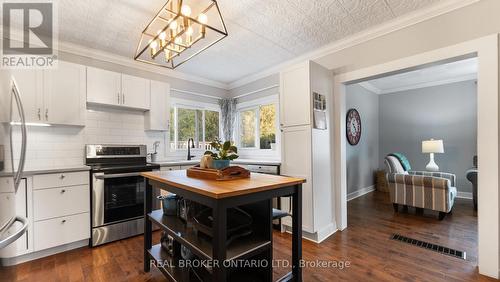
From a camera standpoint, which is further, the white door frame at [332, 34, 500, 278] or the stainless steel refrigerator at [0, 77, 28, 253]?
the white door frame at [332, 34, 500, 278]

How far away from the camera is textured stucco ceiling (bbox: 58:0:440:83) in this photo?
2193mm

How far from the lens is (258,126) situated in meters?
4.44

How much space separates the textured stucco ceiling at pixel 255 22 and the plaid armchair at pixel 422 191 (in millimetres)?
2418

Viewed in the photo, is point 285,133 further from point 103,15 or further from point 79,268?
point 79,268

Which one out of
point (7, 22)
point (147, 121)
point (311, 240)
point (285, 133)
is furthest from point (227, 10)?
point (311, 240)

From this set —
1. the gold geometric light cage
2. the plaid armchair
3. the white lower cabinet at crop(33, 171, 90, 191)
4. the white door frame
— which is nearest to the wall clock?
the plaid armchair

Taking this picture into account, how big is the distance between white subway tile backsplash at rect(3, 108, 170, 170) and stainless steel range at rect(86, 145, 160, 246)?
0.19 meters

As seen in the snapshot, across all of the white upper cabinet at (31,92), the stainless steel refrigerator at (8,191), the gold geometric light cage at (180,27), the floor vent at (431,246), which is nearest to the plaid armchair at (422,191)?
the floor vent at (431,246)

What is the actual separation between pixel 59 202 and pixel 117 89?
5.12 feet

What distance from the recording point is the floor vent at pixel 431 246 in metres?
→ 2.31

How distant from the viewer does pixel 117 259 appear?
2316mm

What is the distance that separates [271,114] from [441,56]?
2497 mm

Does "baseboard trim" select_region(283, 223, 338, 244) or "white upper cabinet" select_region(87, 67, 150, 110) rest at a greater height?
"white upper cabinet" select_region(87, 67, 150, 110)

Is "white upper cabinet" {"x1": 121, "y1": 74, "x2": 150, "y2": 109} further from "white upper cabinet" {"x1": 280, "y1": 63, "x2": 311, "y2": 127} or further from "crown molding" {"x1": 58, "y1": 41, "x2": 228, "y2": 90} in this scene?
"white upper cabinet" {"x1": 280, "y1": 63, "x2": 311, "y2": 127}
